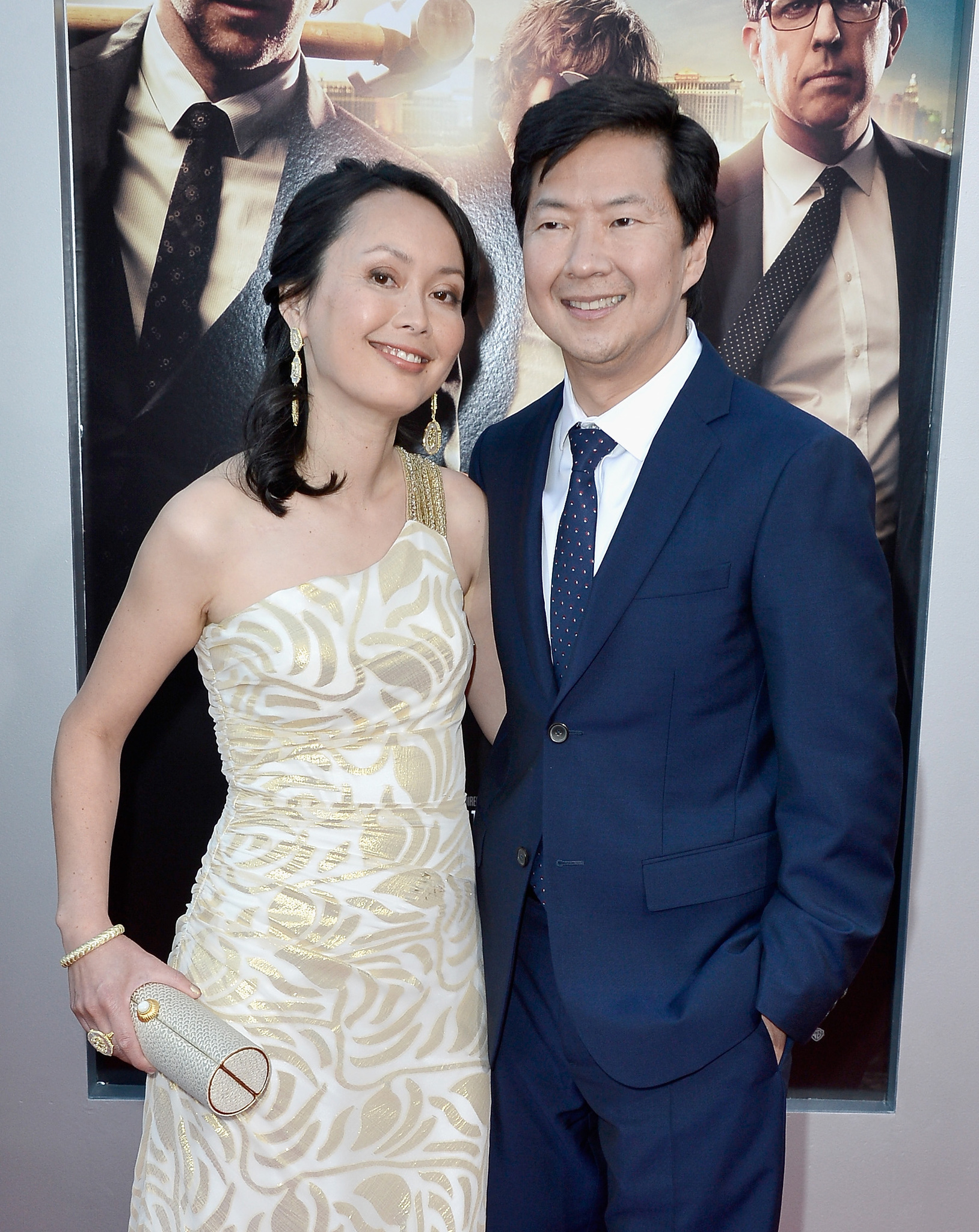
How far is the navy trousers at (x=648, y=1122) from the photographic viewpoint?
4.51 ft

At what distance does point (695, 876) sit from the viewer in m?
1.36

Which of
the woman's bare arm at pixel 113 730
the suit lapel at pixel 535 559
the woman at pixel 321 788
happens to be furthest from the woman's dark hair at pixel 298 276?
the suit lapel at pixel 535 559

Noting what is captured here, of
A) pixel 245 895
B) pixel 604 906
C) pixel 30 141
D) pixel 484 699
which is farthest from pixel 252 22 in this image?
pixel 604 906

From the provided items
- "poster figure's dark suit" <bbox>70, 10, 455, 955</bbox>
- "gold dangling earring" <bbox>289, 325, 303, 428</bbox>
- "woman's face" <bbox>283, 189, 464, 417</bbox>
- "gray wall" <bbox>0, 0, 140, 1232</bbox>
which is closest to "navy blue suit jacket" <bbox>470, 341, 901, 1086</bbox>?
"woman's face" <bbox>283, 189, 464, 417</bbox>

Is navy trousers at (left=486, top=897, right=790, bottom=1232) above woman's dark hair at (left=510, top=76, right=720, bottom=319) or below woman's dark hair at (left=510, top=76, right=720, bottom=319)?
below

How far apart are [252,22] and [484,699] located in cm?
125

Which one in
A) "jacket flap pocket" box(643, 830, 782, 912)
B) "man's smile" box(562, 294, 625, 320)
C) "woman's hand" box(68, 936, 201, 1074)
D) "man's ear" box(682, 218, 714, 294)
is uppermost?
"man's ear" box(682, 218, 714, 294)

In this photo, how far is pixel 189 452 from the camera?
75.7 inches

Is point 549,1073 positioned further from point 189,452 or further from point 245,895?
point 189,452

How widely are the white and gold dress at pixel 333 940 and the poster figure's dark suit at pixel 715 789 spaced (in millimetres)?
165

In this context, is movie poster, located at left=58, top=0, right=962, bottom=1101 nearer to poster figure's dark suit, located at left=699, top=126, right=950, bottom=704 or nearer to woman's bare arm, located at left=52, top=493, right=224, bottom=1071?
poster figure's dark suit, located at left=699, top=126, right=950, bottom=704

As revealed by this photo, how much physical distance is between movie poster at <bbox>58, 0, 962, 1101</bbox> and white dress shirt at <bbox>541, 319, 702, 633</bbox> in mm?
442

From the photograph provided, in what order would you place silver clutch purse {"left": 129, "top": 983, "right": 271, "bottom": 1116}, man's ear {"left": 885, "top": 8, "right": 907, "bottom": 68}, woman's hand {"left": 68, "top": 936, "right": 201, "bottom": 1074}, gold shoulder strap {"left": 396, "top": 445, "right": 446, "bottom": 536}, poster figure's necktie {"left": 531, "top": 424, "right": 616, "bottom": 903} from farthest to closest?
man's ear {"left": 885, "top": 8, "right": 907, "bottom": 68}, gold shoulder strap {"left": 396, "top": 445, "right": 446, "bottom": 536}, poster figure's necktie {"left": 531, "top": 424, "right": 616, "bottom": 903}, woman's hand {"left": 68, "top": 936, "right": 201, "bottom": 1074}, silver clutch purse {"left": 129, "top": 983, "right": 271, "bottom": 1116}

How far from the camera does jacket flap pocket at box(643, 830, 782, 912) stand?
1364 mm
